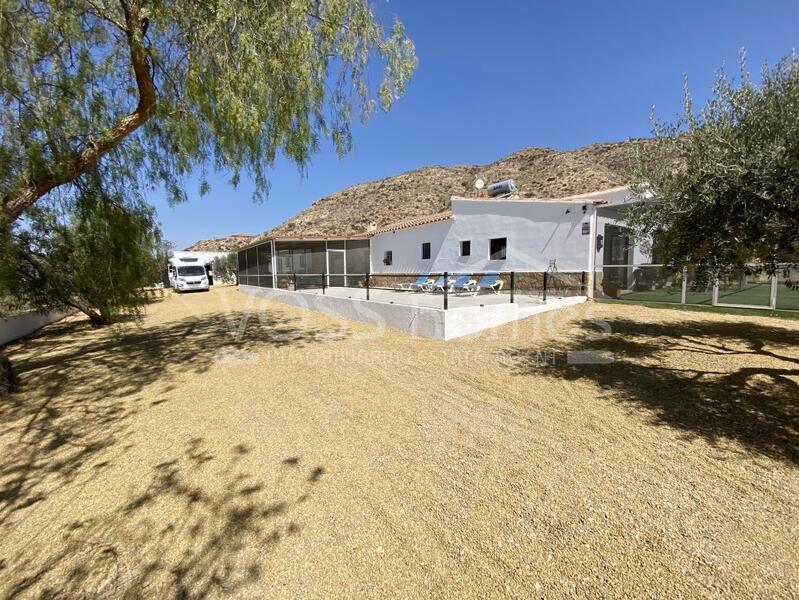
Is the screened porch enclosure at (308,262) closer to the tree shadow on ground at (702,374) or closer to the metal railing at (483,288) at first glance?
the metal railing at (483,288)

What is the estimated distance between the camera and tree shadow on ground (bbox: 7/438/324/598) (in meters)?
2.02

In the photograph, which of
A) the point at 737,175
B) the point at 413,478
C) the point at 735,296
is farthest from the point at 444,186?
Result: the point at 413,478

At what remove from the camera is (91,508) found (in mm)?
2658

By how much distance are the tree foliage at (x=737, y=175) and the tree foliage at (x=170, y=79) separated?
4169mm

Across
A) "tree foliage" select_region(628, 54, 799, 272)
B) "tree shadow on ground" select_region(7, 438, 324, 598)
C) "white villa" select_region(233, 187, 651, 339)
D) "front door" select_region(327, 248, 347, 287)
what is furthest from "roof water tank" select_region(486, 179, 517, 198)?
"tree shadow on ground" select_region(7, 438, 324, 598)

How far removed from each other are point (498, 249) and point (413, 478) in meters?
11.7

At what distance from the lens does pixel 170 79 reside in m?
5.65

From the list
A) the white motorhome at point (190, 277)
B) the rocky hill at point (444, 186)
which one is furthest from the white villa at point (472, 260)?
the rocky hill at point (444, 186)

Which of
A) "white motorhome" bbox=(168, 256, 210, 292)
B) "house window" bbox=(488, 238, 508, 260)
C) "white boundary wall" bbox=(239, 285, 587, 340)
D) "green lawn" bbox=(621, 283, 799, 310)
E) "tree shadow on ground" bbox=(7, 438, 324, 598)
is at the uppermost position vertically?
"house window" bbox=(488, 238, 508, 260)

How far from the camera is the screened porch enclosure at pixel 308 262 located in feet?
55.6

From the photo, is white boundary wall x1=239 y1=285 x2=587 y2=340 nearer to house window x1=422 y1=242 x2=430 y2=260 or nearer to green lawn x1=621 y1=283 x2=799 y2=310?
green lawn x1=621 y1=283 x2=799 y2=310

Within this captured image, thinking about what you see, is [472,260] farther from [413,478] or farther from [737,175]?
[413,478]

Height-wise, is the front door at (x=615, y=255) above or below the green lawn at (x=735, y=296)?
above

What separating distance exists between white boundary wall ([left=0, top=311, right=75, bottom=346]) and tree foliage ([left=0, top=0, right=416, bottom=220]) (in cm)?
692
